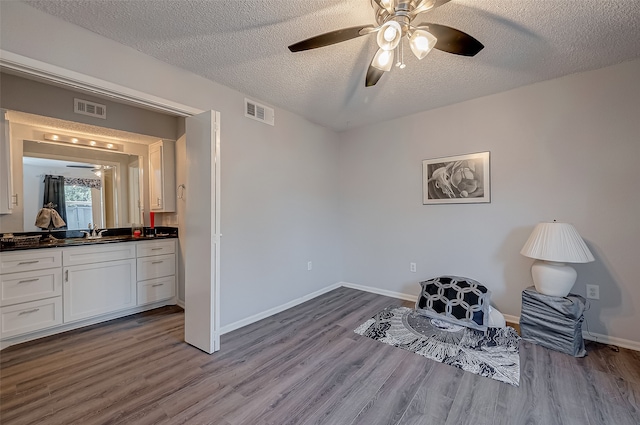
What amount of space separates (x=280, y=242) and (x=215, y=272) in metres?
1.12

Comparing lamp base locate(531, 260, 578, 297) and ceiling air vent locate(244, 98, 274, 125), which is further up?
ceiling air vent locate(244, 98, 274, 125)

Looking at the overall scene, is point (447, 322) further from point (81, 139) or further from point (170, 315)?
point (81, 139)

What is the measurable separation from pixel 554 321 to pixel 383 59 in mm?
2531

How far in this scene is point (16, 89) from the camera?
2.34 m

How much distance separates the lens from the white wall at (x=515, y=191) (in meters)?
2.33

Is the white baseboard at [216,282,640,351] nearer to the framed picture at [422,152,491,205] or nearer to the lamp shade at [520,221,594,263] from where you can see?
the lamp shade at [520,221,594,263]

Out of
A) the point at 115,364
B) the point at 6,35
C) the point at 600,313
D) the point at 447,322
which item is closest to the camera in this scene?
the point at 6,35

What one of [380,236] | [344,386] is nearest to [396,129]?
[380,236]

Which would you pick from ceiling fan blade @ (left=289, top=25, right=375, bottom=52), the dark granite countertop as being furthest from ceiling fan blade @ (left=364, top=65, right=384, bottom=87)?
the dark granite countertop

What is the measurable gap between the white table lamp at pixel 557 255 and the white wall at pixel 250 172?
2.47 metres

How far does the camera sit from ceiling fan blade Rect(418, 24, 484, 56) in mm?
1518

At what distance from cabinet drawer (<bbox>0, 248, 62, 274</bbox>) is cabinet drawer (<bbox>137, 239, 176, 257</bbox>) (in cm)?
71

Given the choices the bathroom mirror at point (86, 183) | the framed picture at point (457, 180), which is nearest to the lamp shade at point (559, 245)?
the framed picture at point (457, 180)

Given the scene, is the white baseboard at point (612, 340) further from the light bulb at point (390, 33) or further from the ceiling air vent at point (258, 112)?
the ceiling air vent at point (258, 112)
